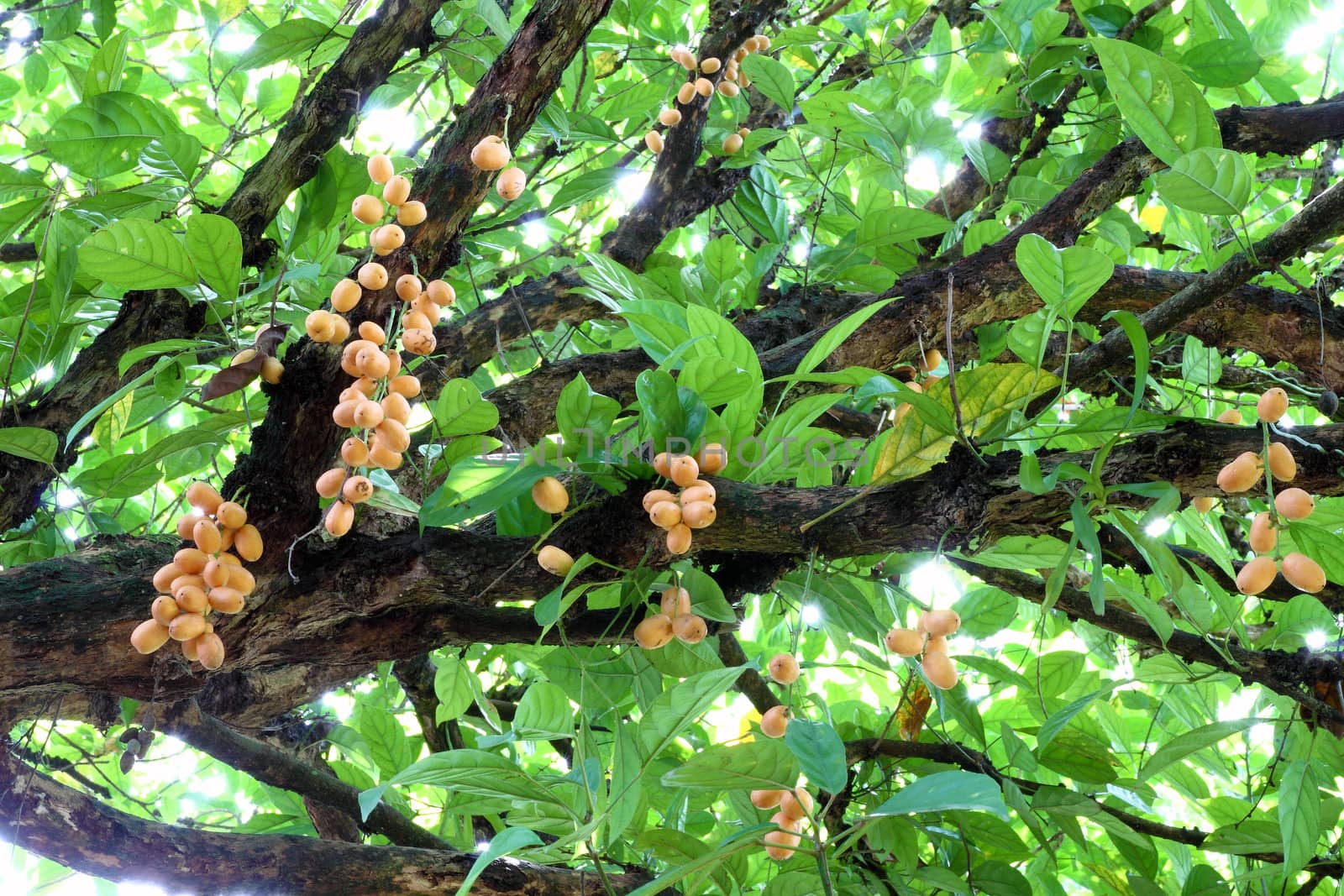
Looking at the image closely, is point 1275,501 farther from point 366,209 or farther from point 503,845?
point 366,209

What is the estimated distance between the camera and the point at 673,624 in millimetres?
1002

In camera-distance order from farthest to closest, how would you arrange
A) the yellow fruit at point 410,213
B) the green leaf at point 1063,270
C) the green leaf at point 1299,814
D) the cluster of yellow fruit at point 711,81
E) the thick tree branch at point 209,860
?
the cluster of yellow fruit at point 711,81, the thick tree branch at point 209,860, the yellow fruit at point 410,213, the green leaf at point 1299,814, the green leaf at point 1063,270

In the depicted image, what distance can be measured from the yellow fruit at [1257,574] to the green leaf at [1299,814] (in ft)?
0.96

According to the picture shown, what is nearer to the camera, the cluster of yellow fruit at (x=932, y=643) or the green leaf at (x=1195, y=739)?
the cluster of yellow fruit at (x=932, y=643)

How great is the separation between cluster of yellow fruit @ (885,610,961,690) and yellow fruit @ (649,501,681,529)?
0.75 feet

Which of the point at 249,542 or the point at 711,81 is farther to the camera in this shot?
the point at 711,81

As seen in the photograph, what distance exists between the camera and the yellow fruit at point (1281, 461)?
789mm

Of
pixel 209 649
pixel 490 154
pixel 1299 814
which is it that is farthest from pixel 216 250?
pixel 1299 814

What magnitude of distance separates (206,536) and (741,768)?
21.5 inches

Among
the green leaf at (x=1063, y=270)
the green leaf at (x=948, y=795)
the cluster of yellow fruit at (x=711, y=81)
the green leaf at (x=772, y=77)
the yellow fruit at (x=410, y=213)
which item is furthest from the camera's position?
the cluster of yellow fruit at (x=711, y=81)

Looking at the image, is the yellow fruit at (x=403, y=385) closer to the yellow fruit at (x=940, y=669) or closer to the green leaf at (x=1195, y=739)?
the yellow fruit at (x=940, y=669)

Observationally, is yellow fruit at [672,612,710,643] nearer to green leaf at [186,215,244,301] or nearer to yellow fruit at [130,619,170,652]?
yellow fruit at [130,619,170,652]

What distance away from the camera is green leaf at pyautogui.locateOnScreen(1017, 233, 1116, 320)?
34.6 inches

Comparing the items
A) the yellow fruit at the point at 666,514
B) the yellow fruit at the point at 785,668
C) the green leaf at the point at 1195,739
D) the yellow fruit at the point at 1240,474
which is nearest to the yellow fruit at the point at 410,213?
the yellow fruit at the point at 666,514
